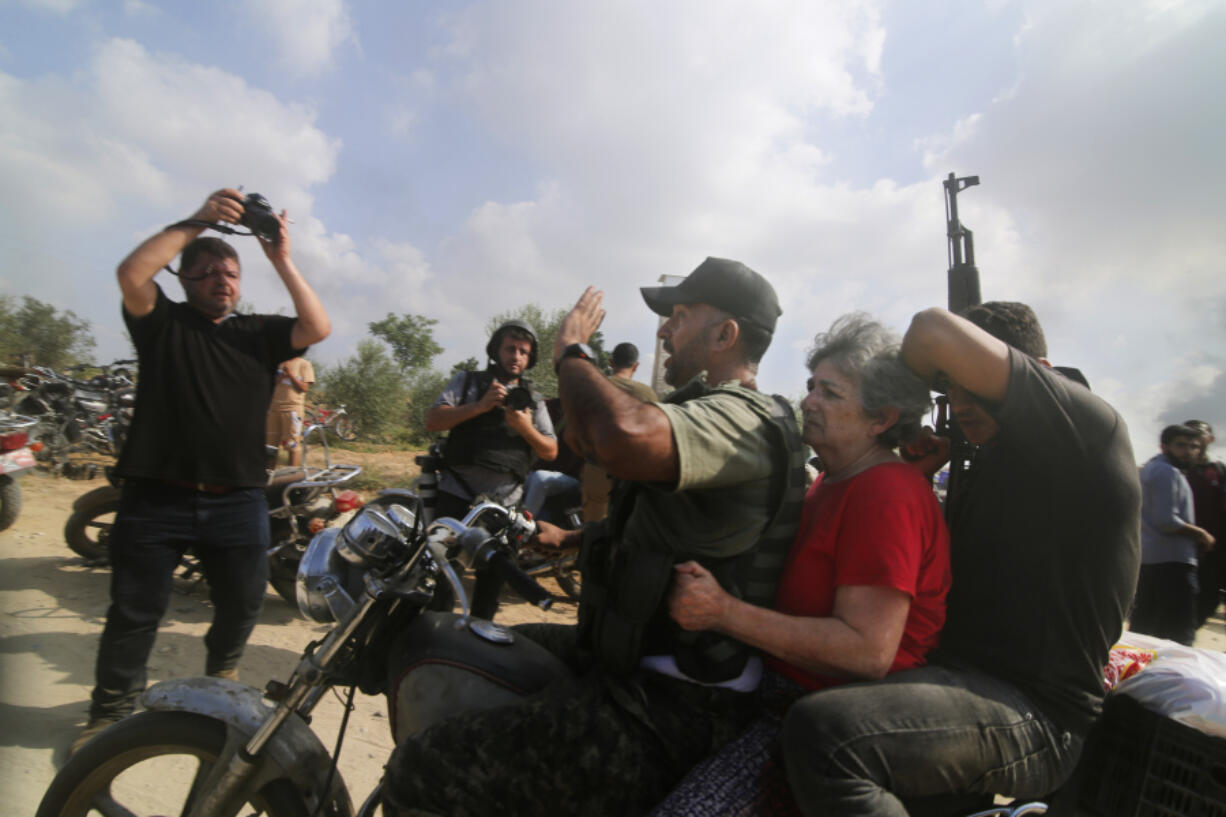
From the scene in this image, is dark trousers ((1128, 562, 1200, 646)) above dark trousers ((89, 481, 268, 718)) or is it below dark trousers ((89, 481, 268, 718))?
below

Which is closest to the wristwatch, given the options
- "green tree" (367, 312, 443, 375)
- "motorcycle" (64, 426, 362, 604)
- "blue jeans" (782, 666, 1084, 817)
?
"blue jeans" (782, 666, 1084, 817)

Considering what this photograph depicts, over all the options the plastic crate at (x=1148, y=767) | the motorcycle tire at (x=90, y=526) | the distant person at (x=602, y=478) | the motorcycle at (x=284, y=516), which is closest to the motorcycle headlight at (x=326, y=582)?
the plastic crate at (x=1148, y=767)

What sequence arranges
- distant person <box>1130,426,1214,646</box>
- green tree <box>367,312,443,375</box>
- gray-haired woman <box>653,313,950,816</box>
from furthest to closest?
1. green tree <box>367,312,443,375</box>
2. distant person <box>1130,426,1214,646</box>
3. gray-haired woman <box>653,313,950,816</box>

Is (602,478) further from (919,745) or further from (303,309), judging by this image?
(919,745)

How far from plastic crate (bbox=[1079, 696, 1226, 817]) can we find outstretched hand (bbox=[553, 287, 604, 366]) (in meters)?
1.72

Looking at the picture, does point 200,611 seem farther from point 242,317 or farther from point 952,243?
point 952,243

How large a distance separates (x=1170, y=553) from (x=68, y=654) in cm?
734

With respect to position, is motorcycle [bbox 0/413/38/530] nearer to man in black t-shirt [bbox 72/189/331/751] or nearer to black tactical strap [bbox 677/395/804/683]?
man in black t-shirt [bbox 72/189/331/751]

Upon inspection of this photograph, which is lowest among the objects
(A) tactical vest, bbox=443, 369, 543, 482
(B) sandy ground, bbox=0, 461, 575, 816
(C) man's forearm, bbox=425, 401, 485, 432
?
(B) sandy ground, bbox=0, 461, 575, 816

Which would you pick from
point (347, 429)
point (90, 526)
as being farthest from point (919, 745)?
point (347, 429)

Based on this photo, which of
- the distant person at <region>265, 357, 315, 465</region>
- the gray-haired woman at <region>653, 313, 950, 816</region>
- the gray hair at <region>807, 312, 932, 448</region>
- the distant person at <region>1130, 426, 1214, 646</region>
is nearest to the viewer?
the gray-haired woman at <region>653, 313, 950, 816</region>

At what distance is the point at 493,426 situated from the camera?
3.92m

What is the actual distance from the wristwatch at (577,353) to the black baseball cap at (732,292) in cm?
33

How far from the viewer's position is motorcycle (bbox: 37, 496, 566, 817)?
145 cm
